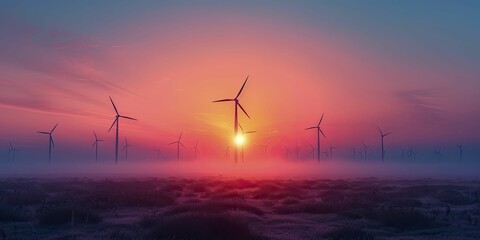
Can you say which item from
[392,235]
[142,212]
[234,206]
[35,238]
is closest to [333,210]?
[234,206]

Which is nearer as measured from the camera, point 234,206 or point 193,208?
point 193,208

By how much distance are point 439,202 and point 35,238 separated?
103 feet

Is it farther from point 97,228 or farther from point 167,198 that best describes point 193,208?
point 167,198

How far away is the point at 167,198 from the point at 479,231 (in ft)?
72.4

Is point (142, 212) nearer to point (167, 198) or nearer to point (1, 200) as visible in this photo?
point (167, 198)

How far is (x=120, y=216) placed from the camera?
27.0 metres

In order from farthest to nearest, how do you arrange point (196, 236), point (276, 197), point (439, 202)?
point (276, 197), point (439, 202), point (196, 236)

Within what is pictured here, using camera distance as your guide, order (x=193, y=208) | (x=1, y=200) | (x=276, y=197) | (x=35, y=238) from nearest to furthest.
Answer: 1. (x=35, y=238)
2. (x=193, y=208)
3. (x=1, y=200)
4. (x=276, y=197)

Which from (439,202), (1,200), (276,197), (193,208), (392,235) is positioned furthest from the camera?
(276,197)

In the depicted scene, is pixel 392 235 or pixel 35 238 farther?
pixel 392 235

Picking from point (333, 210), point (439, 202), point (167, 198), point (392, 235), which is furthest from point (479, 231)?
point (167, 198)

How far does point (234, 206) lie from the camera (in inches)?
1133

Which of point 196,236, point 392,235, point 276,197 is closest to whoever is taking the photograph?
point 196,236

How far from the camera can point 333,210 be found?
1167 inches
